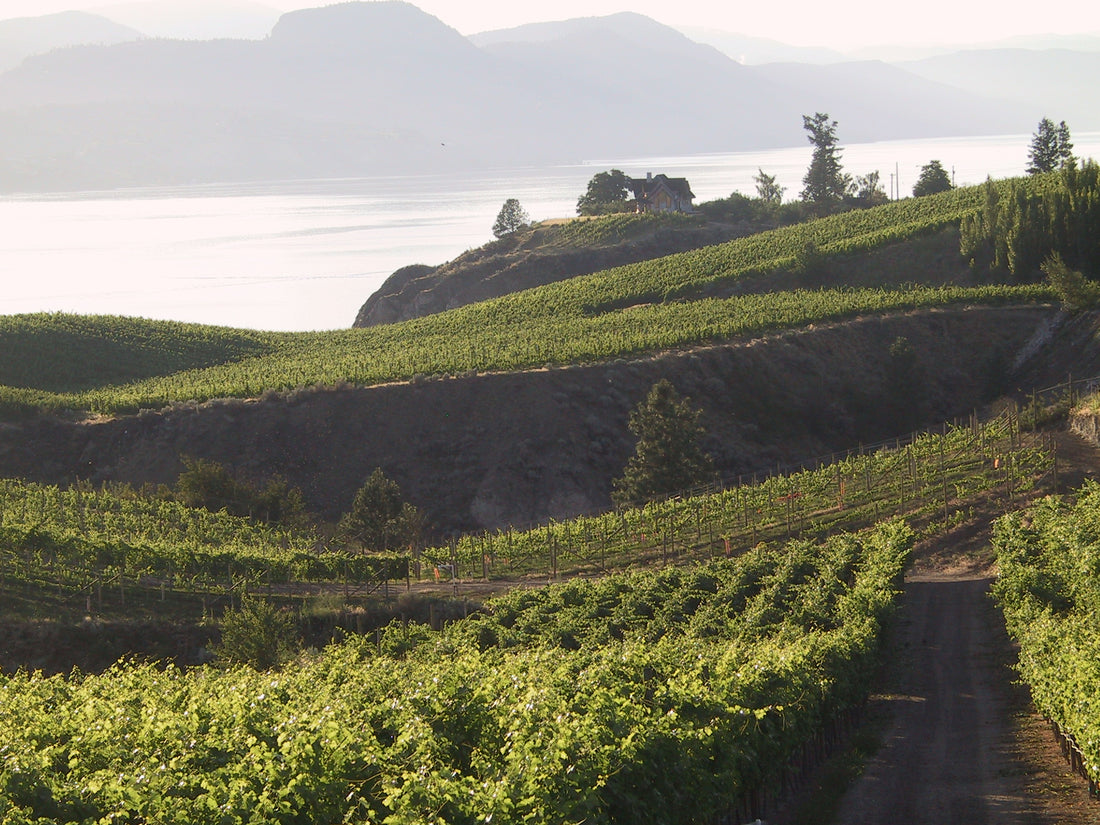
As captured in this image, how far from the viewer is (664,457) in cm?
5388

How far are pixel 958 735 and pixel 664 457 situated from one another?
29.9 m

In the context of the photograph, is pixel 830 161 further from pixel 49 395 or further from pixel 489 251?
pixel 49 395

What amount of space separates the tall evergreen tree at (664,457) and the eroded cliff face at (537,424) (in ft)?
21.5

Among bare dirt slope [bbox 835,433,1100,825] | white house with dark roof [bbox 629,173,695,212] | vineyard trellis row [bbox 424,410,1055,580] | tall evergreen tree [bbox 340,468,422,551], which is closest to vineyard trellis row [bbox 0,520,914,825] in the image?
bare dirt slope [bbox 835,433,1100,825]

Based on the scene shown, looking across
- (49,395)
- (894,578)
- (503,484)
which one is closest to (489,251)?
(49,395)

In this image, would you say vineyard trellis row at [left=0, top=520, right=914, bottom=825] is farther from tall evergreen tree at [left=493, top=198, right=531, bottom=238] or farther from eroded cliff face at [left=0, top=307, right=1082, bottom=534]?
tall evergreen tree at [left=493, top=198, right=531, bottom=238]

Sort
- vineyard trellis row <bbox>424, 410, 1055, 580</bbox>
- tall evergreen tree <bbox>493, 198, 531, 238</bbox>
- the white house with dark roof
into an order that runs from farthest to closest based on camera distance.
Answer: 1. tall evergreen tree <bbox>493, 198, 531, 238</bbox>
2. the white house with dark roof
3. vineyard trellis row <bbox>424, 410, 1055, 580</bbox>

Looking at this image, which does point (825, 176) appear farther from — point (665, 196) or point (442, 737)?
point (442, 737)

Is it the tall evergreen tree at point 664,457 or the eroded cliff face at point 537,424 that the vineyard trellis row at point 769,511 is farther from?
the eroded cliff face at point 537,424

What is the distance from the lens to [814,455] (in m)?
65.8

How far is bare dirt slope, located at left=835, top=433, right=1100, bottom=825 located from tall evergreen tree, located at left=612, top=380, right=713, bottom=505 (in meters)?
16.7

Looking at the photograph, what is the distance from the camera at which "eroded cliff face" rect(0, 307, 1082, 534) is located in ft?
205

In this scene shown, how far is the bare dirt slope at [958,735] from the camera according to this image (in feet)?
66.4

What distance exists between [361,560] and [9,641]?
39.2 feet
